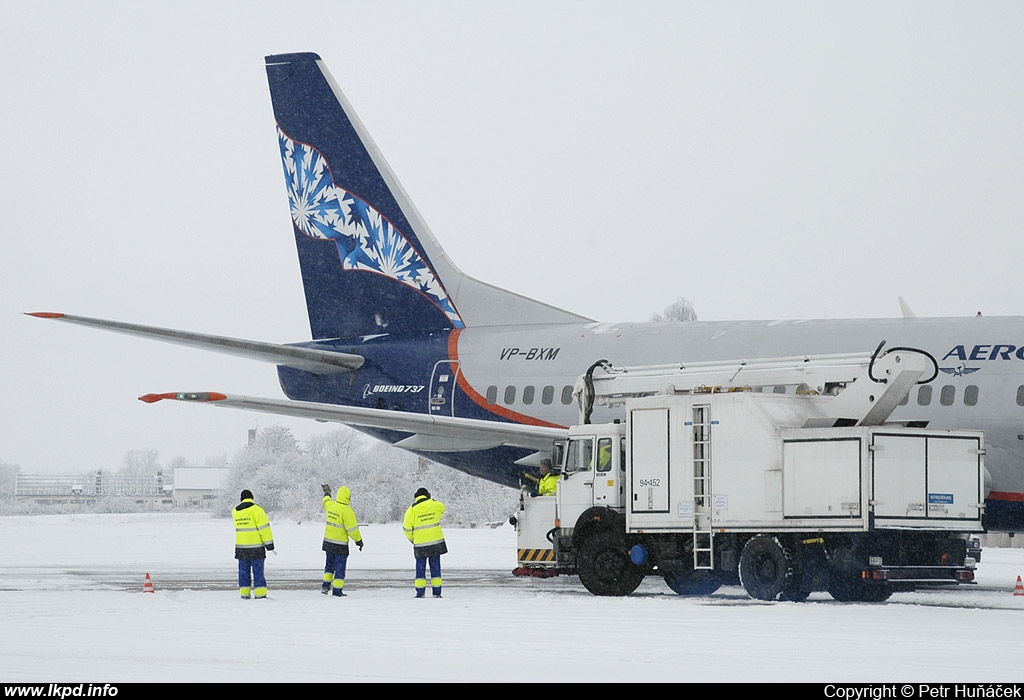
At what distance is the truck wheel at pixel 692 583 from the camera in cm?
1728

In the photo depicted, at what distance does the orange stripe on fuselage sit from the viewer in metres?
23.1

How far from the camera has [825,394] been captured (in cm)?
1723

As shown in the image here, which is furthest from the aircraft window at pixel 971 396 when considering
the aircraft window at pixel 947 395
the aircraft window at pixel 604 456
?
the aircraft window at pixel 604 456

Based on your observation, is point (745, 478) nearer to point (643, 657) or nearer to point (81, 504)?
point (643, 657)

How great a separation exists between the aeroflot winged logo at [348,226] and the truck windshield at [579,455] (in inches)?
278

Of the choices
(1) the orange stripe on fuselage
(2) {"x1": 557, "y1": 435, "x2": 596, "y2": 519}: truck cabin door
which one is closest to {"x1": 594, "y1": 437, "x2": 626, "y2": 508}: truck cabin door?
(2) {"x1": 557, "y1": 435, "x2": 596, "y2": 519}: truck cabin door

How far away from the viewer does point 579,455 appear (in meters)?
18.3

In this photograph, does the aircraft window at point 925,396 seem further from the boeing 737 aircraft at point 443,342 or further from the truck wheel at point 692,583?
the truck wheel at point 692,583

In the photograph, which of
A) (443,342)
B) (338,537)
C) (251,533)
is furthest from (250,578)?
(443,342)

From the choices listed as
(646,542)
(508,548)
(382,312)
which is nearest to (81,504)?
(508,548)

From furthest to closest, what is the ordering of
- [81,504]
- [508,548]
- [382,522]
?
[81,504], [382,522], [508,548]

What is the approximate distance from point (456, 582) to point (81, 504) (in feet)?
341

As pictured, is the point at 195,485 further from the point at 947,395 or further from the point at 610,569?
the point at 947,395
